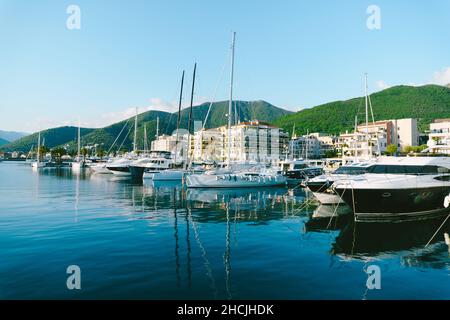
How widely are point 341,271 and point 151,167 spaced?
53.7 m

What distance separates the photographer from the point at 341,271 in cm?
1080

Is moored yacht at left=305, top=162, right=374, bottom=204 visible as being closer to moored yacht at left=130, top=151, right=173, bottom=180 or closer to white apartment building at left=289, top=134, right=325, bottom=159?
moored yacht at left=130, top=151, right=173, bottom=180

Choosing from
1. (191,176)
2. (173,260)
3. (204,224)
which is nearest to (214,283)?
(173,260)

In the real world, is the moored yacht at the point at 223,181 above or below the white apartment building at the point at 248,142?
below

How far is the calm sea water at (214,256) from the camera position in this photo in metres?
9.23

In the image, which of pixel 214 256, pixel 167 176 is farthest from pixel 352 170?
pixel 167 176

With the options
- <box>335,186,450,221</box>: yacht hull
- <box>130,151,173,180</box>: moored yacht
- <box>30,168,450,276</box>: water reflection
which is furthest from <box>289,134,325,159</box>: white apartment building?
<box>335,186,450,221</box>: yacht hull

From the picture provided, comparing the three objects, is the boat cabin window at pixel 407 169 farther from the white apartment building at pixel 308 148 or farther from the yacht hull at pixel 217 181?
the white apartment building at pixel 308 148

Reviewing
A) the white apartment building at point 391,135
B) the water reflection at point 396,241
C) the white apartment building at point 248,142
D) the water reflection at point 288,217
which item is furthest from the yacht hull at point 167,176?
the white apartment building at point 391,135

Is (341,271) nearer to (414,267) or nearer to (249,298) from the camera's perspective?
(414,267)

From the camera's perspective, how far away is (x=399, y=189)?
61.9 feet

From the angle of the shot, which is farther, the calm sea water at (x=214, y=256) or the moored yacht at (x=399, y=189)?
the moored yacht at (x=399, y=189)

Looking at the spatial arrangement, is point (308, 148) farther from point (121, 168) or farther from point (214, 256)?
point (214, 256)

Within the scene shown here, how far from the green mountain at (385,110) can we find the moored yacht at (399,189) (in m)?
131
